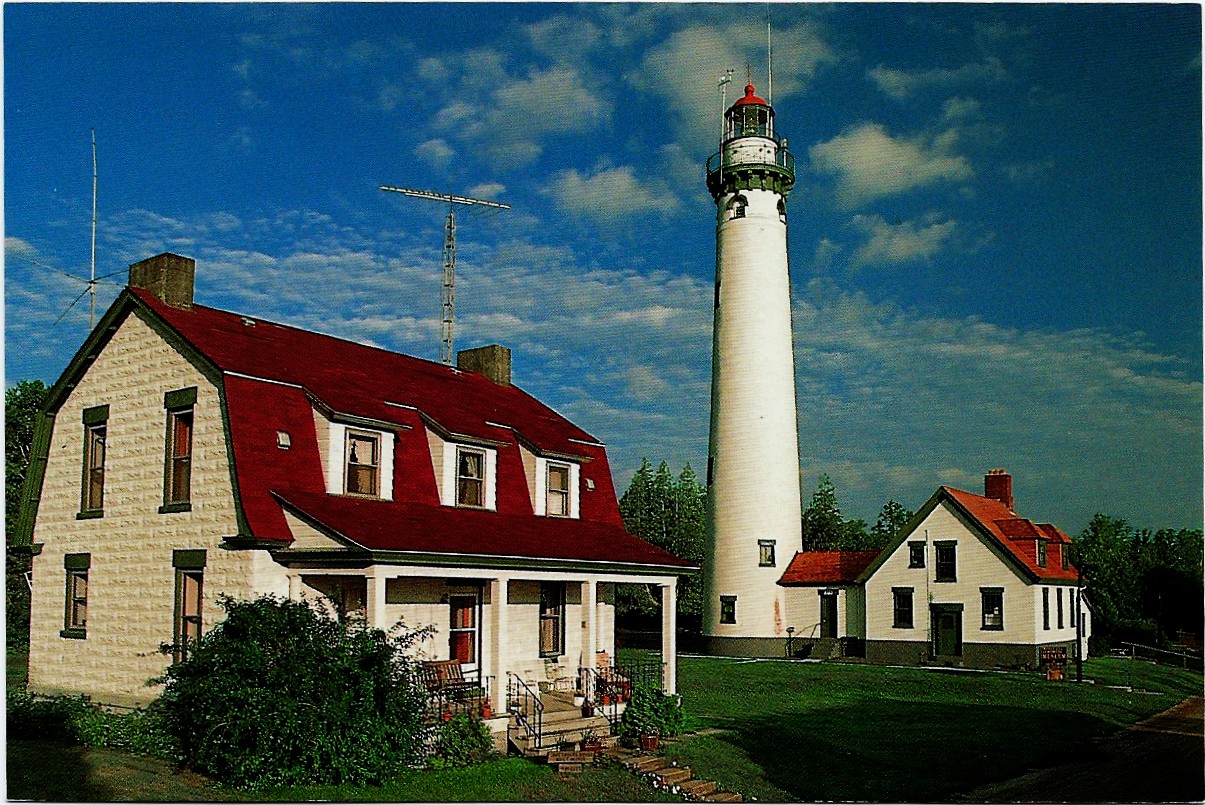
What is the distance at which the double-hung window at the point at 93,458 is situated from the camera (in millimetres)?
17469

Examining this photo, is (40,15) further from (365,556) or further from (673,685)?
(673,685)

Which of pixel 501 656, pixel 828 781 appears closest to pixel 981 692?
pixel 828 781

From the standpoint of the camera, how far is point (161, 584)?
52.7ft

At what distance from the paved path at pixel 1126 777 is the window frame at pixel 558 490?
26.6 ft

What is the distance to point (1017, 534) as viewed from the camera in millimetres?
31641

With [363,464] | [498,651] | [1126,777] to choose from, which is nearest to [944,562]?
[1126,777]

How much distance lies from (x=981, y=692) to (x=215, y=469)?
17142 millimetres

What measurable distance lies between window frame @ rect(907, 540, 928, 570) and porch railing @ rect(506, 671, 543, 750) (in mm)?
17398

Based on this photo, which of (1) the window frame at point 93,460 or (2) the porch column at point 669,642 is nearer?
(1) the window frame at point 93,460

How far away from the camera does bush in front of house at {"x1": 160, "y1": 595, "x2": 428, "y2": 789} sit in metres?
12.7

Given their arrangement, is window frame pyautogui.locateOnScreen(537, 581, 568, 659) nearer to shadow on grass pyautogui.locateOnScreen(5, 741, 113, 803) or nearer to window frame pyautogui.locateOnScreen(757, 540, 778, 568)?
shadow on grass pyautogui.locateOnScreen(5, 741, 113, 803)

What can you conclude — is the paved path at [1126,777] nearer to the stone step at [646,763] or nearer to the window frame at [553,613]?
the stone step at [646,763]

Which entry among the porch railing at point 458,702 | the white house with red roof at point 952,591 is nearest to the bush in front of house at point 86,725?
the porch railing at point 458,702

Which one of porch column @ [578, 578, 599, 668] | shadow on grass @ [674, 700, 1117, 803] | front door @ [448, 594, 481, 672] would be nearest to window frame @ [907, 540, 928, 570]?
shadow on grass @ [674, 700, 1117, 803]
